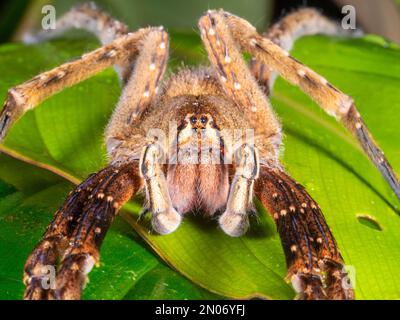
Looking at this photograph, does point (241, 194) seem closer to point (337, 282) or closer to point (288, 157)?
point (337, 282)

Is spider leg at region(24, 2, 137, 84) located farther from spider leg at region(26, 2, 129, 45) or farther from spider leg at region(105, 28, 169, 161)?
spider leg at region(105, 28, 169, 161)

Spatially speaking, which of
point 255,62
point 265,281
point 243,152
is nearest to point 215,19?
point 255,62

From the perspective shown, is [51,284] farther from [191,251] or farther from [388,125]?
[388,125]

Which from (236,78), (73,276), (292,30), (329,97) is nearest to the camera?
(73,276)

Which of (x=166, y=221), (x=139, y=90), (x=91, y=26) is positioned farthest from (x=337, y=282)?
(x=91, y=26)

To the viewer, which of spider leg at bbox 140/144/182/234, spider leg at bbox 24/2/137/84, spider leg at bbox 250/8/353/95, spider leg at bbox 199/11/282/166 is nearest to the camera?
spider leg at bbox 140/144/182/234

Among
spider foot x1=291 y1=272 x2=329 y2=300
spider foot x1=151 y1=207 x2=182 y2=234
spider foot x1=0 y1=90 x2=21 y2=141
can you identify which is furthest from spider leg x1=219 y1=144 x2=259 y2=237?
spider foot x1=0 y1=90 x2=21 y2=141
